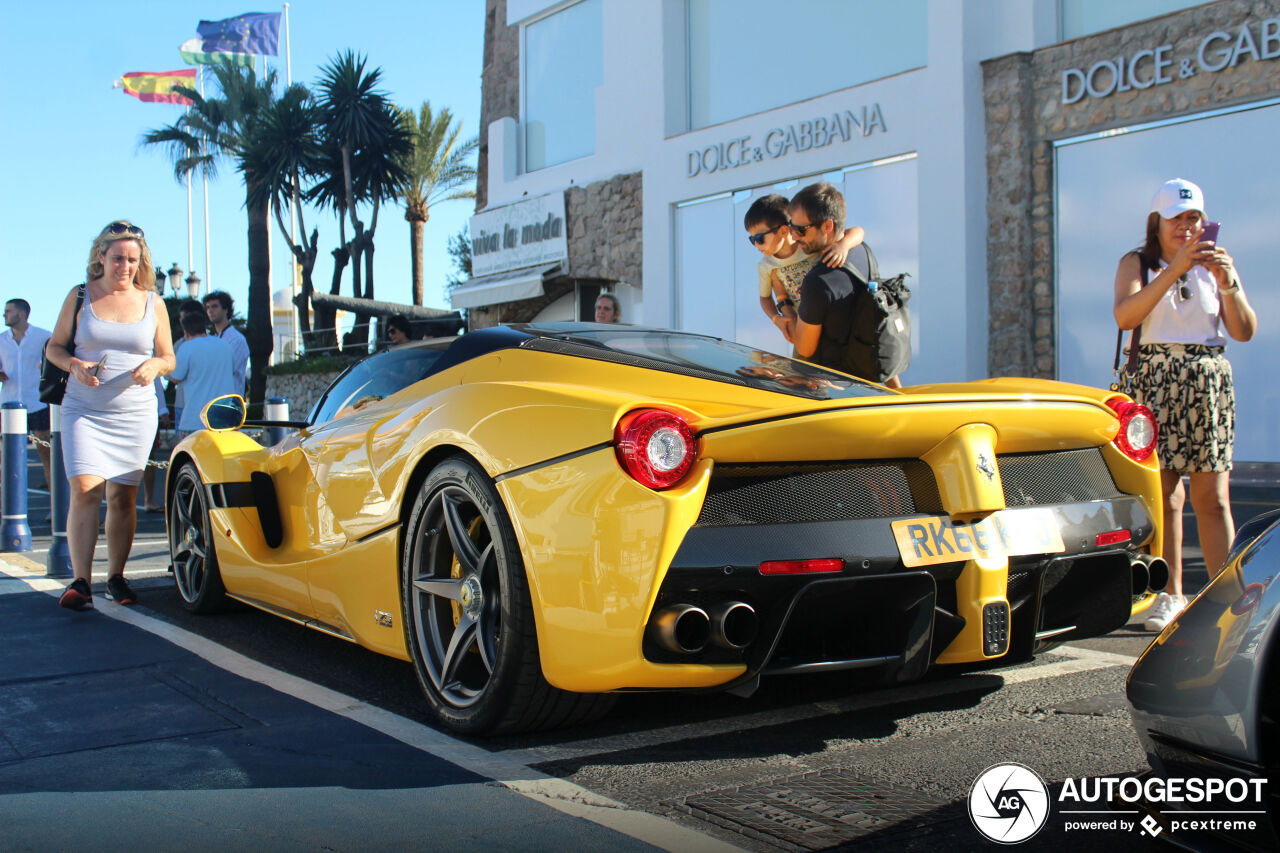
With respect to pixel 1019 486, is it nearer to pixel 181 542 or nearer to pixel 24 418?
pixel 181 542

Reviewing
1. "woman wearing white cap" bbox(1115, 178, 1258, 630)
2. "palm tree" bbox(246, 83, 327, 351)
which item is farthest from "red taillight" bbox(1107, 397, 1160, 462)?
"palm tree" bbox(246, 83, 327, 351)

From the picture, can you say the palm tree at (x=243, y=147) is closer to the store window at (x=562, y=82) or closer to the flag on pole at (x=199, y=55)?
the flag on pole at (x=199, y=55)

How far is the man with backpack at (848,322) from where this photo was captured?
4.54 meters

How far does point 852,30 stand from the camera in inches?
554

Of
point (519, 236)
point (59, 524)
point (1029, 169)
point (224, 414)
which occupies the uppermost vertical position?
point (519, 236)

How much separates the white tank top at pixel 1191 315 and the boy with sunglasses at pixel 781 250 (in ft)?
3.95

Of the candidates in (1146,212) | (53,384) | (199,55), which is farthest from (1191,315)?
(199,55)

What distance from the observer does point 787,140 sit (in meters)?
14.6

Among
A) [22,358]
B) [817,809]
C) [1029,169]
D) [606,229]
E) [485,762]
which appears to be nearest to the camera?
[817,809]

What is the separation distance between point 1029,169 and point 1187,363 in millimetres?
8618

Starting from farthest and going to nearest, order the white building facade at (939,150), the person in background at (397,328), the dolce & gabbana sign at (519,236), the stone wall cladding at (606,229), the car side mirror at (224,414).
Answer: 1. the dolce & gabbana sign at (519,236)
2. the stone wall cladding at (606,229)
3. the white building facade at (939,150)
4. the person in background at (397,328)
5. the car side mirror at (224,414)

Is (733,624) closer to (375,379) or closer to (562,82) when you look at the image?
(375,379)

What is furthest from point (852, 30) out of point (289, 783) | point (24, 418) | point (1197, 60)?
point (289, 783)

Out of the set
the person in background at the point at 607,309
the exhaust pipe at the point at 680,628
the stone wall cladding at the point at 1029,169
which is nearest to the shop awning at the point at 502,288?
the stone wall cladding at the point at 1029,169
